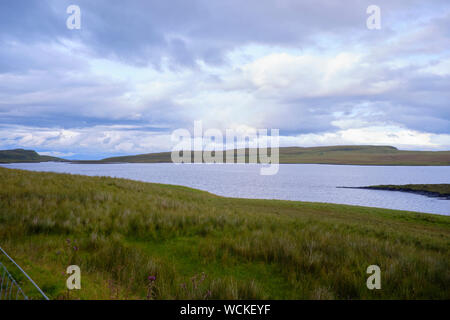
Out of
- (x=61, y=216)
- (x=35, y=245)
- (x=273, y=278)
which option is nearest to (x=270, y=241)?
(x=273, y=278)

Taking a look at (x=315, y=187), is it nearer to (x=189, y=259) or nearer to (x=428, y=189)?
(x=428, y=189)

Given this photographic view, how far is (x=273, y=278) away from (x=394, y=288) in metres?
2.55

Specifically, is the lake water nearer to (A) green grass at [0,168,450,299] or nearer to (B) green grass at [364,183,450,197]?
(B) green grass at [364,183,450,197]

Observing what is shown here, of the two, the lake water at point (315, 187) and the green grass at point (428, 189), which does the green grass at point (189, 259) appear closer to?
the lake water at point (315, 187)

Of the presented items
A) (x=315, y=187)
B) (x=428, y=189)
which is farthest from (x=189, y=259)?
(x=428, y=189)

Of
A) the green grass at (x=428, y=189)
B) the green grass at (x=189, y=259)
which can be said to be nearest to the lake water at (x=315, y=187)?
the green grass at (x=428, y=189)

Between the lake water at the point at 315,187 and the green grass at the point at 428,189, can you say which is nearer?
the lake water at the point at 315,187

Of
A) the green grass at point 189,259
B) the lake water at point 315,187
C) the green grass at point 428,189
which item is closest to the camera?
the green grass at point 189,259

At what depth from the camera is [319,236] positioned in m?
9.11

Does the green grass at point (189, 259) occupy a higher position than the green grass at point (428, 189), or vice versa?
the green grass at point (189, 259)

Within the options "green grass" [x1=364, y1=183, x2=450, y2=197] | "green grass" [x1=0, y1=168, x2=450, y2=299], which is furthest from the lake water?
"green grass" [x1=0, y1=168, x2=450, y2=299]

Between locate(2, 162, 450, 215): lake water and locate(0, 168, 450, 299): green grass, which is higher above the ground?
locate(0, 168, 450, 299): green grass
